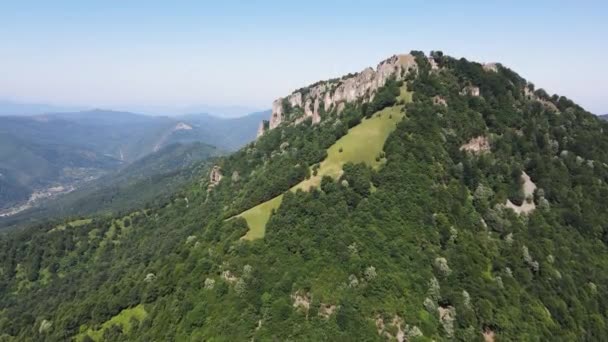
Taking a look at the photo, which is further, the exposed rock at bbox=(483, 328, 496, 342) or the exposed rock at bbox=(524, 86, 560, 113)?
the exposed rock at bbox=(524, 86, 560, 113)

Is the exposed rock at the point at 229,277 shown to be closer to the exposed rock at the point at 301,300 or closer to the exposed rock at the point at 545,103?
the exposed rock at the point at 301,300

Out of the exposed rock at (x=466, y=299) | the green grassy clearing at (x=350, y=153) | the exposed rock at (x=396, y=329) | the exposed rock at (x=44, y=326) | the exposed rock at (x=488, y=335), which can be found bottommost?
the exposed rock at (x=44, y=326)

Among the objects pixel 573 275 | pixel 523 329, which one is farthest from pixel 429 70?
pixel 523 329

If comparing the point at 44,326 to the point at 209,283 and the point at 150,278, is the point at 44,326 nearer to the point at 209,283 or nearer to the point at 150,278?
the point at 150,278

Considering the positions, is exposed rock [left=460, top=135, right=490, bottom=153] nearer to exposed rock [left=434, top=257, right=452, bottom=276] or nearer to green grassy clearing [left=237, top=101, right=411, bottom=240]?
green grassy clearing [left=237, top=101, right=411, bottom=240]

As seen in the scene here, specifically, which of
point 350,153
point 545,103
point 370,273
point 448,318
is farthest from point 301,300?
point 545,103

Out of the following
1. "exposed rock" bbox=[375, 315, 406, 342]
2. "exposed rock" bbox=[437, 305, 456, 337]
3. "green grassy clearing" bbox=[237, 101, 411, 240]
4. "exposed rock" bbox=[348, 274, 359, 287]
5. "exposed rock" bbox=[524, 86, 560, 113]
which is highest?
"exposed rock" bbox=[524, 86, 560, 113]

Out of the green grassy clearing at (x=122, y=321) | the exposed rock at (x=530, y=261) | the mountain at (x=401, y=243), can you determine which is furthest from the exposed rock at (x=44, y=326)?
the exposed rock at (x=530, y=261)

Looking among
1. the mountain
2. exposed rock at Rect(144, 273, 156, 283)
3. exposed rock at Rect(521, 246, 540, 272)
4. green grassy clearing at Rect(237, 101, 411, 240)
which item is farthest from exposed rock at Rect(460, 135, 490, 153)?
exposed rock at Rect(144, 273, 156, 283)
